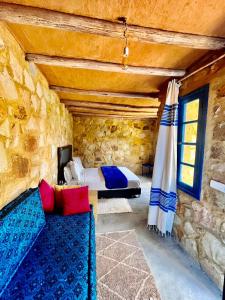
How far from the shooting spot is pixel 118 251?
200cm

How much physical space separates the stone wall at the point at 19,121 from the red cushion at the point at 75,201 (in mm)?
437

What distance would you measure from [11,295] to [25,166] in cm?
Answer: 109

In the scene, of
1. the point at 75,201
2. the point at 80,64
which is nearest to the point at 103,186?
the point at 75,201

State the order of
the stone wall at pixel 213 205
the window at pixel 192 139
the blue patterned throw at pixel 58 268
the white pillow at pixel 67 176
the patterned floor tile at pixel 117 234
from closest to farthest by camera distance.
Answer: the blue patterned throw at pixel 58 268 < the stone wall at pixel 213 205 < the window at pixel 192 139 < the patterned floor tile at pixel 117 234 < the white pillow at pixel 67 176

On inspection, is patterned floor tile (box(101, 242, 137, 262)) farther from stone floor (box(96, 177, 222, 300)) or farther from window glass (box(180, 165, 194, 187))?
window glass (box(180, 165, 194, 187))

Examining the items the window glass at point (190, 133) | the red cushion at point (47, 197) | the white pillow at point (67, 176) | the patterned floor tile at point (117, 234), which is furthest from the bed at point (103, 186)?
the window glass at point (190, 133)

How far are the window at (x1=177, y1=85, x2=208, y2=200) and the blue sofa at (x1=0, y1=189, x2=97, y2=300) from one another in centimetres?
138

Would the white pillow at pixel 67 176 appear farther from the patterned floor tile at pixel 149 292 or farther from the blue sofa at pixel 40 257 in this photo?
the patterned floor tile at pixel 149 292

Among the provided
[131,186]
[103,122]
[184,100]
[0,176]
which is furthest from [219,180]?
[103,122]

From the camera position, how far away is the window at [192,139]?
1.82 meters

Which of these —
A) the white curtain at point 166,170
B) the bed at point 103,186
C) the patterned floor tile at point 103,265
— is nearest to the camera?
the patterned floor tile at point 103,265

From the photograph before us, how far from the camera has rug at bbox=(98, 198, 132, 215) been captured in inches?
122

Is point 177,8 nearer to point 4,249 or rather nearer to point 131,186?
point 4,249

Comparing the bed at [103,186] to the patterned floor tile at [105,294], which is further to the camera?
the bed at [103,186]
